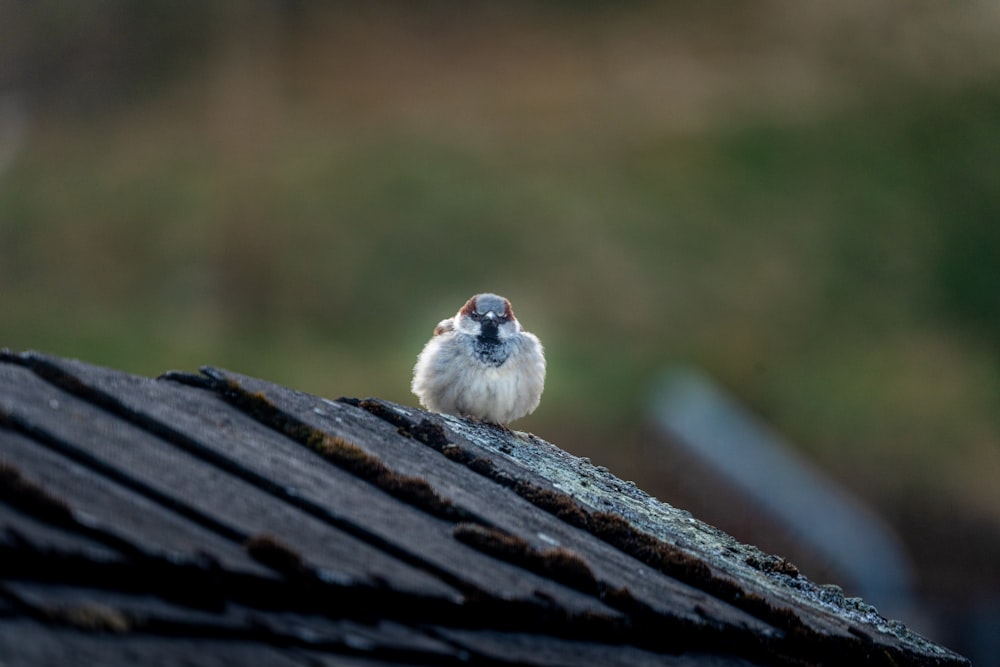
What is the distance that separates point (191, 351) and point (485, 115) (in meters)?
8.13

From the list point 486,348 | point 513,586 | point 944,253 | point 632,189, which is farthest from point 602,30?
point 513,586

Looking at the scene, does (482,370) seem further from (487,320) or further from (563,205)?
(563,205)

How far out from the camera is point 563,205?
20.7 m

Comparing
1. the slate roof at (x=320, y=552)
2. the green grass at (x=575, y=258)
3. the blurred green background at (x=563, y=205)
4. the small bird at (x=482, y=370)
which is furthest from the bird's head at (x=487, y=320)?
the green grass at (x=575, y=258)

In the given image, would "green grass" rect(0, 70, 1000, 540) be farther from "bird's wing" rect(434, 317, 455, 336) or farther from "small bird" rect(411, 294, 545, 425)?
"small bird" rect(411, 294, 545, 425)

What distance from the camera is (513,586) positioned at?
189 cm

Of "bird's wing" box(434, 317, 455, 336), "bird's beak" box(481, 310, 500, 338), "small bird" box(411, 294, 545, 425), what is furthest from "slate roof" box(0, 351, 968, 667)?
"bird's wing" box(434, 317, 455, 336)

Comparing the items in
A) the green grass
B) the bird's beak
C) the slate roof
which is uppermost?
the green grass

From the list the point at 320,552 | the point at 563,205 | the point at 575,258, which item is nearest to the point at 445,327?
A: the point at 320,552

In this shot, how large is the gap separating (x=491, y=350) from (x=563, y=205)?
1561 cm

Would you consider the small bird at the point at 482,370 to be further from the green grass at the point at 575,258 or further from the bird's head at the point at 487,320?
the green grass at the point at 575,258

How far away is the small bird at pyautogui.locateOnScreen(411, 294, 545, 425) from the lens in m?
5.14

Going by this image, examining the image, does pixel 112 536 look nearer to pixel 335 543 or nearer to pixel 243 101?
pixel 335 543

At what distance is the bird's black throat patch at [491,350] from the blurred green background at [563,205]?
23.0 ft
